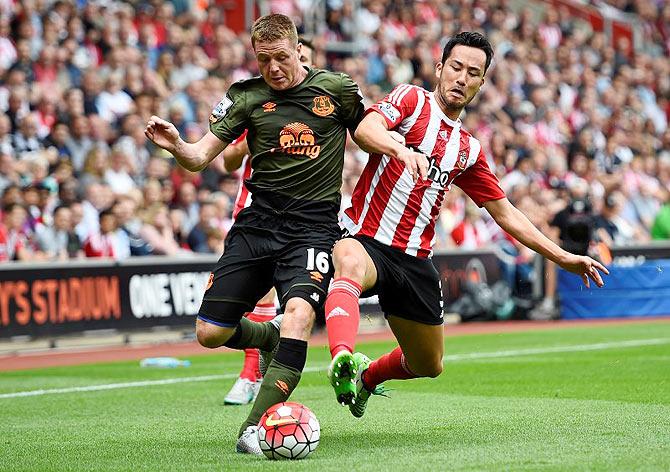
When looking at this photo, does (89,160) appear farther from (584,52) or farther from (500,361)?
(584,52)

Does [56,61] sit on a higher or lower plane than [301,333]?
higher

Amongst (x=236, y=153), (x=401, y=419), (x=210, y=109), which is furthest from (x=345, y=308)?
(x=210, y=109)

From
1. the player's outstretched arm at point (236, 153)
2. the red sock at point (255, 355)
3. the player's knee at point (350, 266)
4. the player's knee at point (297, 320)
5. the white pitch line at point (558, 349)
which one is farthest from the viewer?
the white pitch line at point (558, 349)

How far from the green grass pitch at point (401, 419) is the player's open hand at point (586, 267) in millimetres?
907

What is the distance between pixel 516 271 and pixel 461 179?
40.6 feet

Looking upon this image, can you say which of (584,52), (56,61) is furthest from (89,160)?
(584,52)

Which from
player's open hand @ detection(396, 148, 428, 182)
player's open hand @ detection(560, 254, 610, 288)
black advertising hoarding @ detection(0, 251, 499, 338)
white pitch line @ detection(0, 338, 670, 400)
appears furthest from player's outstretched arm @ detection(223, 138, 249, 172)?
black advertising hoarding @ detection(0, 251, 499, 338)

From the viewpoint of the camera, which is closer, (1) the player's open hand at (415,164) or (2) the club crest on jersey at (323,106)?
(1) the player's open hand at (415,164)

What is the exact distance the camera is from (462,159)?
→ 7738 mm

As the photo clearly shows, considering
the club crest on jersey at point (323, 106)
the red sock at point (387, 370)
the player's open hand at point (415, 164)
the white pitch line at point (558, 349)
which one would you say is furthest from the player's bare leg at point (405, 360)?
the white pitch line at point (558, 349)

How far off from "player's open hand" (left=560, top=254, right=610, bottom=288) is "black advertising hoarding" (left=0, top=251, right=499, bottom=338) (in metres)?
8.51

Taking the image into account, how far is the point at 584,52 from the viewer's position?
2981 centimetres

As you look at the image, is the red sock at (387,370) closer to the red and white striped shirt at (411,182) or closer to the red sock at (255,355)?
the red and white striped shirt at (411,182)

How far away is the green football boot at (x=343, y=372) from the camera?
6.44 m
